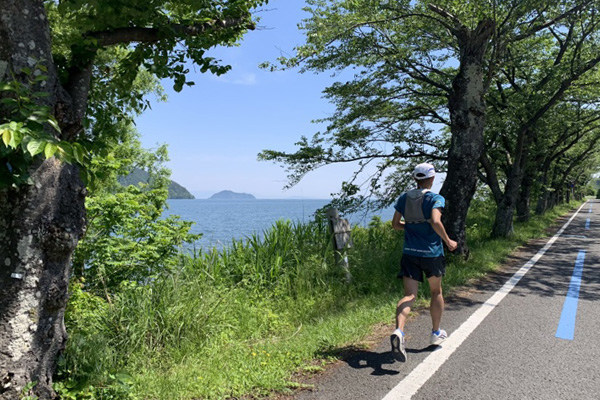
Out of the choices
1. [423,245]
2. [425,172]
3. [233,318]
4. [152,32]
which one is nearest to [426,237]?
[423,245]

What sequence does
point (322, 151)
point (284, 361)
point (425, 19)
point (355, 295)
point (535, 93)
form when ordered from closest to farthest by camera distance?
point (284, 361), point (355, 295), point (425, 19), point (322, 151), point (535, 93)

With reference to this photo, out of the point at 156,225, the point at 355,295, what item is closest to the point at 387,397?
the point at 355,295

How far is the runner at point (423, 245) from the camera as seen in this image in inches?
171

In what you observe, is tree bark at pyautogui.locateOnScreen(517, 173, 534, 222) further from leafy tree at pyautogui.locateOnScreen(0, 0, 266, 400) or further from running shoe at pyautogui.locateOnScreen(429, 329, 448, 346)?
leafy tree at pyautogui.locateOnScreen(0, 0, 266, 400)

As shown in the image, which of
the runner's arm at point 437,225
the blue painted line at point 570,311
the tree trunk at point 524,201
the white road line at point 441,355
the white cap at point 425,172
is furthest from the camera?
the tree trunk at point 524,201

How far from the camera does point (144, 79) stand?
18156mm

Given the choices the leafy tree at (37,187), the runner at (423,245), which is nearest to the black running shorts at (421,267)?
the runner at (423,245)

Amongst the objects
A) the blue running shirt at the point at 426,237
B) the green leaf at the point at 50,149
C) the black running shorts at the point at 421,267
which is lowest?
the black running shorts at the point at 421,267

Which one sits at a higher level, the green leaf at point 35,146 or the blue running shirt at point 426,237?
the green leaf at point 35,146

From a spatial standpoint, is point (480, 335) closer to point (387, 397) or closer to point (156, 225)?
point (387, 397)

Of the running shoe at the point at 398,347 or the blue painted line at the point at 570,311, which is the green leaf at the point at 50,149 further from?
the blue painted line at the point at 570,311

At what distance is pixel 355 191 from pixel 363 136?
1.70m

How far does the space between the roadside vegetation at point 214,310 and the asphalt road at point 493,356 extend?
1.44 ft

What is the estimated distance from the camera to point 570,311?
19.7 ft
